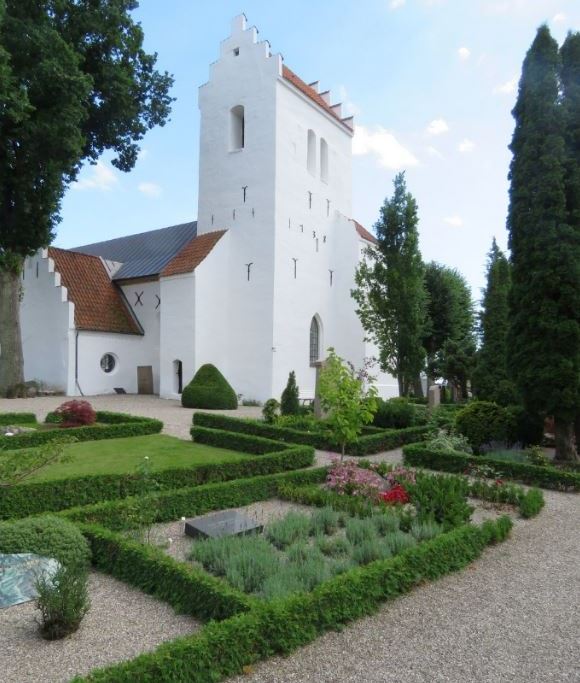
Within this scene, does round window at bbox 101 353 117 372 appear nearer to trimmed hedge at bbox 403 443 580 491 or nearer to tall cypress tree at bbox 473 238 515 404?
tall cypress tree at bbox 473 238 515 404

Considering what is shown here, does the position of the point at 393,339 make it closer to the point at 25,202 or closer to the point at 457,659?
the point at 25,202

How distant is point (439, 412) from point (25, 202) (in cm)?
1440

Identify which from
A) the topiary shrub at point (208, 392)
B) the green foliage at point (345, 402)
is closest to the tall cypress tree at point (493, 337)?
the green foliage at point (345, 402)

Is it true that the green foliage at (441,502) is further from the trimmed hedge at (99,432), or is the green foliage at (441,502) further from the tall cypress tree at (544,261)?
the trimmed hedge at (99,432)

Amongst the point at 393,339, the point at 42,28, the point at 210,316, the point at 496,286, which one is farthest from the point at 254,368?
the point at 42,28

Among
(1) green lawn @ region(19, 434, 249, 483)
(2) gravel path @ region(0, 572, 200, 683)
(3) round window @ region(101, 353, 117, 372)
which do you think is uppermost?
(3) round window @ region(101, 353, 117, 372)

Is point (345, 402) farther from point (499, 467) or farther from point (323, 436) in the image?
point (499, 467)

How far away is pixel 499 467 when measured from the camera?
9.41 metres

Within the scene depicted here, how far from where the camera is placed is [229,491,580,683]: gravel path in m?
3.47

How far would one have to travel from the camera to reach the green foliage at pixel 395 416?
14.7 m

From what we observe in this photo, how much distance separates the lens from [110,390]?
933 inches

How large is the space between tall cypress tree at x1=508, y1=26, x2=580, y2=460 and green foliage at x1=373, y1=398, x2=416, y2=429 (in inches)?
174

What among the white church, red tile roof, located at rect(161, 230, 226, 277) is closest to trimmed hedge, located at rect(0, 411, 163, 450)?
the white church

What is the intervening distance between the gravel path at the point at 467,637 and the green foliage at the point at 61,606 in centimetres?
128
